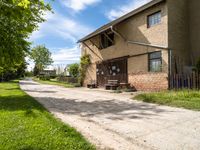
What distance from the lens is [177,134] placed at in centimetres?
569

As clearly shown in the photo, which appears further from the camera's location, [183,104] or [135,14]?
[135,14]

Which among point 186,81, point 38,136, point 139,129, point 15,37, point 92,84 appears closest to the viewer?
point 38,136

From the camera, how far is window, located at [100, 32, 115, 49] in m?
22.9

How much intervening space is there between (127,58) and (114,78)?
301 cm

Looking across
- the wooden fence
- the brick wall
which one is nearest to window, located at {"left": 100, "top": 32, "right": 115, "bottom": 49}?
the brick wall

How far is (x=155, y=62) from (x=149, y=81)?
1.52m

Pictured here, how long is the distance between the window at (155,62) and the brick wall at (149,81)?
42cm

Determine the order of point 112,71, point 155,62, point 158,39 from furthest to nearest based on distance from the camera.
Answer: point 112,71
point 155,62
point 158,39

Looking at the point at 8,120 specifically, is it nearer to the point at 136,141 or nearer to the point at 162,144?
the point at 136,141

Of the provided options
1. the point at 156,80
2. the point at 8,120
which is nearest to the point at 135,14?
the point at 156,80

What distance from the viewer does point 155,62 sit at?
56.5ft

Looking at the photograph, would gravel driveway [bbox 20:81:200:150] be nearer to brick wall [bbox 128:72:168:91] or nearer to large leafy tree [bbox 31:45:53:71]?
brick wall [bbox 128:72:168:91]

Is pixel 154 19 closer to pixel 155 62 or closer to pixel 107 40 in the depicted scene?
pixel 155 62

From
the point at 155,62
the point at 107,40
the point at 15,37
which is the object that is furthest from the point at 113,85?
the point at 15,37
